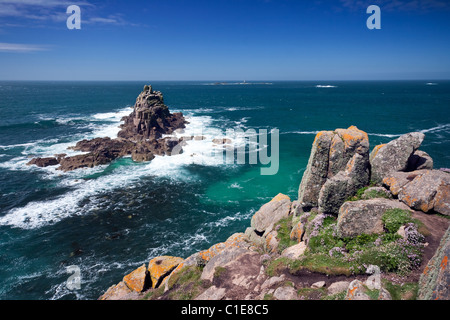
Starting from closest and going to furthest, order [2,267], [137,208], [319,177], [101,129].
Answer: [319,177]
[2,267]
[137,208]
[101,129]

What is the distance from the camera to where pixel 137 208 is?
35.9 metres

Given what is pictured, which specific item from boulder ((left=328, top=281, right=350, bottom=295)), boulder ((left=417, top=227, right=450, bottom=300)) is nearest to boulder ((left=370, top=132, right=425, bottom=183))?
boulder ((left=417, top=227, right=450, bottom=300))

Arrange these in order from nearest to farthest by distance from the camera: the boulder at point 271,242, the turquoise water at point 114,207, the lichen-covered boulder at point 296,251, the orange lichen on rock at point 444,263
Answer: the orange lichen on rock at point 444,263
the lichen-covered boulder at point 296,251
the boulder at point 271,242
the turquoise water at point 114,207

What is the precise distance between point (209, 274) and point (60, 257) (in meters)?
20.8

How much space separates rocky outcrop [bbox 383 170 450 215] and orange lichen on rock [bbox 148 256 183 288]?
16.7m

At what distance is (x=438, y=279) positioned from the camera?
25.0 feet

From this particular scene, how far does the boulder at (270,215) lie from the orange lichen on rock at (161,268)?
782cm

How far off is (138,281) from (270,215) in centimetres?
1243

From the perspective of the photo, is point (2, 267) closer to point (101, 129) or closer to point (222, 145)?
point (222, 145)

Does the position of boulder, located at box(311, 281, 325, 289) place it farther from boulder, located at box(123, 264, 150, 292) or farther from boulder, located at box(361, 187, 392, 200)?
boulder, located at box(123, 264, 150, 292)

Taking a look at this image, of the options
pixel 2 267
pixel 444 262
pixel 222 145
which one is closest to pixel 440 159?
pixel 222 145

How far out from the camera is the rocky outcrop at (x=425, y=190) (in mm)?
13031

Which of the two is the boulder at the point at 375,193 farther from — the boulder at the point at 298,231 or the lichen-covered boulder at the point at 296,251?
the lichen-covered boulder at the point at 296,251

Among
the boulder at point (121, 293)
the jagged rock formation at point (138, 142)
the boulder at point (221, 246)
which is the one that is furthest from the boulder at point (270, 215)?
the jagged rock formation at point (138, 142)
